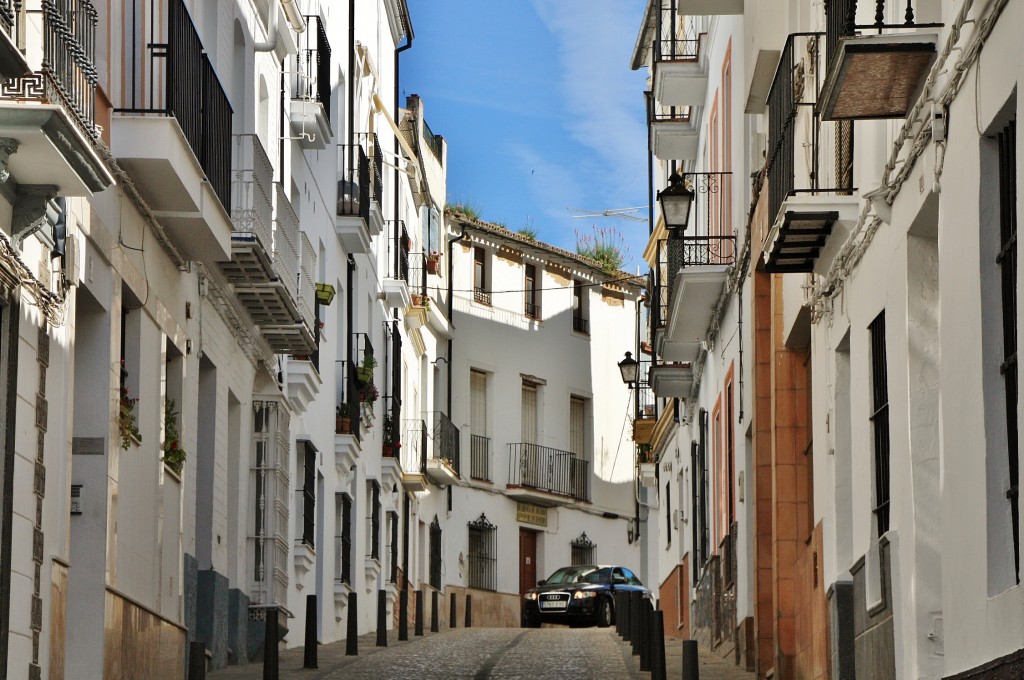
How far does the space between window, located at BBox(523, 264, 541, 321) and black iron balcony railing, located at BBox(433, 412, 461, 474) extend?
186 inches

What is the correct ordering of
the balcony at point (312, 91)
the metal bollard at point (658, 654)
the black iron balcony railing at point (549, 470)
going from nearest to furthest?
the metal bollard at point (658, 654)
the balcony at point (312, 91)
the black iron balcony railing at point (549, 470)

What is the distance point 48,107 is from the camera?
9.87 metres

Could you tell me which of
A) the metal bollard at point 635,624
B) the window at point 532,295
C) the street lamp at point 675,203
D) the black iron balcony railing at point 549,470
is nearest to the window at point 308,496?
the metal bollard at point 635,624

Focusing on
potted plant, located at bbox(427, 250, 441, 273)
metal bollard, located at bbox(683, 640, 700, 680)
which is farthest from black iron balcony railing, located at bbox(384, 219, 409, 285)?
metal bollard, located at bbox(683, 640, 700, 680)

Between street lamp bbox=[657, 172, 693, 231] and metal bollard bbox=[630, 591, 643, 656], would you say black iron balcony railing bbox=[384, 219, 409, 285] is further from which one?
street lamp bbox=[657, 172, 693, 231]

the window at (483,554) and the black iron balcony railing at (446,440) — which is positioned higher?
the black iron balcony railing at (446,440)

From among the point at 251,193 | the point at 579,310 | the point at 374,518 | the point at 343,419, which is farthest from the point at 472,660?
the point at 579,310

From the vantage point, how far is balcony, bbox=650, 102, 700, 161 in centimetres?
2769

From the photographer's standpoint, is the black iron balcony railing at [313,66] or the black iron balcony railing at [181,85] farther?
the black iron balcony railing at [313,66]

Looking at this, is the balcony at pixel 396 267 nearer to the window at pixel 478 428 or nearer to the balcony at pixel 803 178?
the window at pixel 478 428

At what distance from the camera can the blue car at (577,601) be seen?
35.6 meters

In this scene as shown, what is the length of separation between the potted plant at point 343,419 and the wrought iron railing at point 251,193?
9296mm

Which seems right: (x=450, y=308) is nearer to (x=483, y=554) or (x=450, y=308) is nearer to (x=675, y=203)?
(x=483, y=554)

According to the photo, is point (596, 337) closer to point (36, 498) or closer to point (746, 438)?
point (746, 438)
